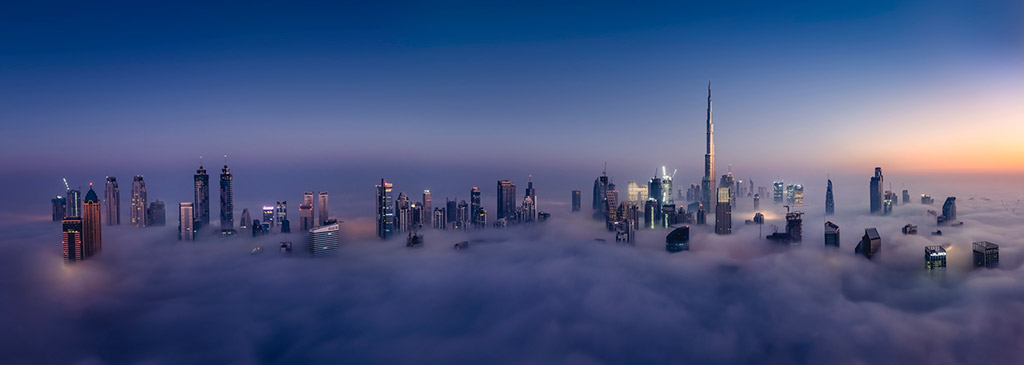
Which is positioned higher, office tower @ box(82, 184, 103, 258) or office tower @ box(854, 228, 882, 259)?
office tower @ box(82, 184, 103, 258)

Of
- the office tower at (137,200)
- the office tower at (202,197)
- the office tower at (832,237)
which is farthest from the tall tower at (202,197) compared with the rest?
the office tower at (832,237)

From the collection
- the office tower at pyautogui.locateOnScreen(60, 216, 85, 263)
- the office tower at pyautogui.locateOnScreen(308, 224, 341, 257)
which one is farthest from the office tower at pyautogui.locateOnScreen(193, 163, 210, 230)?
the office tower at pyautogui.locateOnScreen(60, 216, 85, 263)

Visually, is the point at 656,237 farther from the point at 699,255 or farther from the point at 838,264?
the point at 838,264

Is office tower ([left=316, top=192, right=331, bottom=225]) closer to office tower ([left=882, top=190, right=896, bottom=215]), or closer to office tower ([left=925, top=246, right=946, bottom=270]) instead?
office tower ([left=925, top=246, right=946, bottom=270])

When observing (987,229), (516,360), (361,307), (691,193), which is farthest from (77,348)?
(691,193)

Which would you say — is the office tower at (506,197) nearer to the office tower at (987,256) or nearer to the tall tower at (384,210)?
the tall tower at (384,210)

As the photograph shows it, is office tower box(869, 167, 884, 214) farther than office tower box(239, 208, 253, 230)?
Yes

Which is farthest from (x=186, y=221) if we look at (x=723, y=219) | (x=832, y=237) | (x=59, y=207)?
(x=832, y=237)

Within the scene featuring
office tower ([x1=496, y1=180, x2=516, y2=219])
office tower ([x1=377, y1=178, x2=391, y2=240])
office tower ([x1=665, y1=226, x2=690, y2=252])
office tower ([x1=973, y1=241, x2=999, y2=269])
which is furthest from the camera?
office tower ([x1=496, y1=180, x2=516, y2=219])
